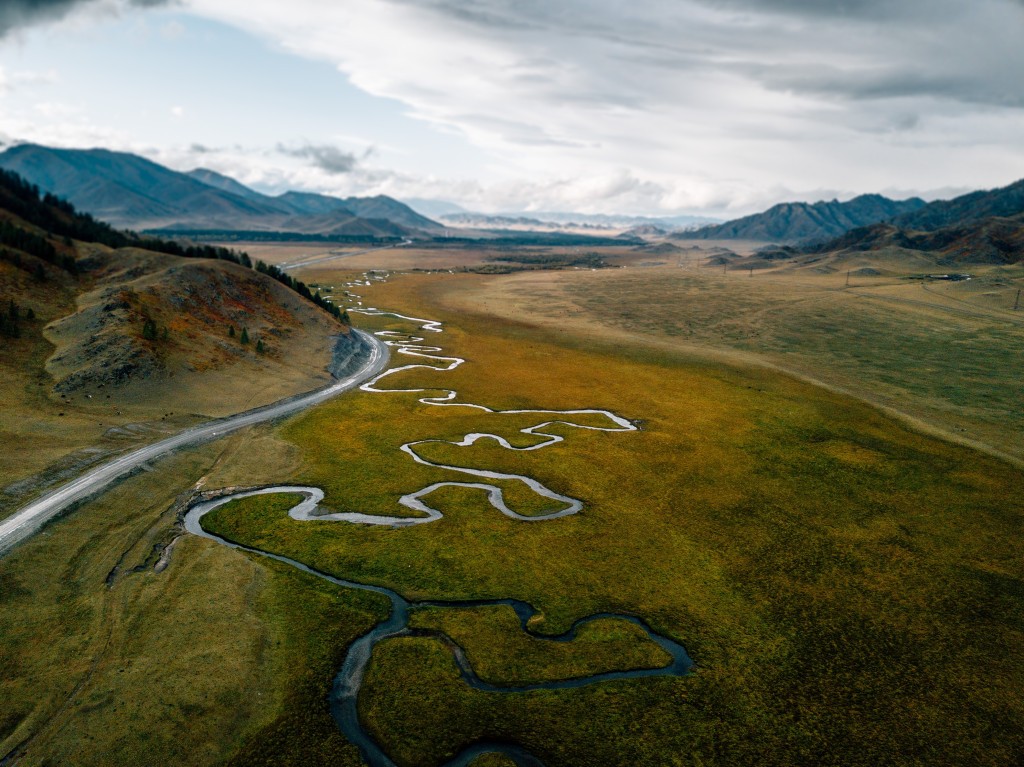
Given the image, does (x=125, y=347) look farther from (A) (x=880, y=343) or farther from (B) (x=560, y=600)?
(A) (x=880, y=343)

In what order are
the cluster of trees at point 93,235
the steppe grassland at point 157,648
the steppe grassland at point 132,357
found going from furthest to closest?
the cluster of trees at point 93,235
the steppe grassland at point 132,357
the steppe grassland at point 157,648

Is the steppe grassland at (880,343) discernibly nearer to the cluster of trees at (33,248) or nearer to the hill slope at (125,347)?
the hill slope at (125,347)

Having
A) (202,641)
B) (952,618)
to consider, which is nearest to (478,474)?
(202,641)

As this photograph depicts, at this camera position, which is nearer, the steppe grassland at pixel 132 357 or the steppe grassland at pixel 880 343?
the steppe grassland at pixel 132 357

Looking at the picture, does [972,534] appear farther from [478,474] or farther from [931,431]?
[478,474]

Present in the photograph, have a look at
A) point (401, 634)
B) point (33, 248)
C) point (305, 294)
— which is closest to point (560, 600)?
point (401, 634)

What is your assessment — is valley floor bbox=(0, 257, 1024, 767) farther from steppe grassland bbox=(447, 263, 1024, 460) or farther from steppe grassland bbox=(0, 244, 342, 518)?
steppe grassland bbox=(0, 244, 342, 518)

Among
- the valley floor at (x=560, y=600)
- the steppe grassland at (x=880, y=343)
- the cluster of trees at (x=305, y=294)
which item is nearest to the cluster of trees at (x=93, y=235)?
the cluster of trees at (x=305, y=294)
